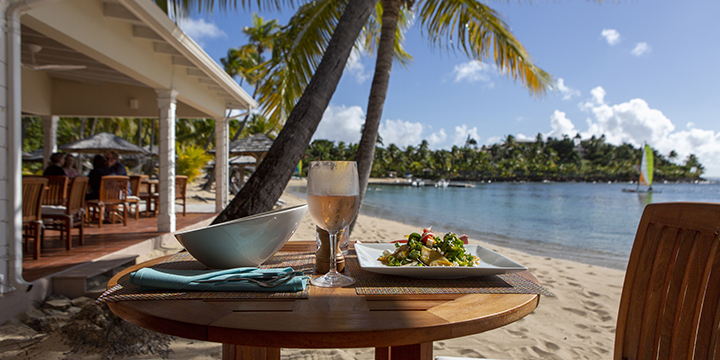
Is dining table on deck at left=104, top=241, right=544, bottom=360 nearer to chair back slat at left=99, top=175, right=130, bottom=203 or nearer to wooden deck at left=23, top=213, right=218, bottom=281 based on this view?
wooden deck at left=23, top=213, right=218, bottom=281

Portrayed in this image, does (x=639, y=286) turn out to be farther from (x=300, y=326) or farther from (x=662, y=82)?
(x=662, y=82)

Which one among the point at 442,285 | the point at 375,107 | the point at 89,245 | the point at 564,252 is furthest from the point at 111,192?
the point at 564,252

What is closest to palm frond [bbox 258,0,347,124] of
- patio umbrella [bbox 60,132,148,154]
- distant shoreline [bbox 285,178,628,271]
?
patio umbrella [bbox 60,132,148,154]

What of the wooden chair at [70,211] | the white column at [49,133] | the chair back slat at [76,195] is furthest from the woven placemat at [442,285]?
the white column at [49,133]

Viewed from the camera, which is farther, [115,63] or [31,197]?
[115,63]

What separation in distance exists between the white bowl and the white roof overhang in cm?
342

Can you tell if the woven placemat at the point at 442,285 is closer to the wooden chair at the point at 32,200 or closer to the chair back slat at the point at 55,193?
the wooden chair at the point at 32,200

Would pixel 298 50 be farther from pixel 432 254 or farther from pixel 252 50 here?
pixel 252 50

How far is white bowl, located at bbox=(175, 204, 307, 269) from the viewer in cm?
84

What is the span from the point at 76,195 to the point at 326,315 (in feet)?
17.3

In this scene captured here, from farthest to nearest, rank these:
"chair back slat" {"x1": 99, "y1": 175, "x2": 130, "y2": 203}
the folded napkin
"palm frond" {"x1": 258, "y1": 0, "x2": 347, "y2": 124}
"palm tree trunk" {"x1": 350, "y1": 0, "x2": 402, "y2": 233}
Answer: "chair back slat" {"x1": 99, "y1": 175, "x2": 130, "y2": 203}, "palm frond" {"x1": 258, "y1": 0, "x2": 347, "y2": 124}, "palm tree trunk" {"x1": 350, "y1": 0, "x2": 402, "y2": 233}, the folded napkin

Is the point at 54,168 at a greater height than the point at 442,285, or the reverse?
the point at 54,168

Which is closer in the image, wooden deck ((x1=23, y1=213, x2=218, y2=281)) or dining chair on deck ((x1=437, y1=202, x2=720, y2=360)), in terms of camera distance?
dining chair on deck ((x1=437, y1=202, x2=720, y2=360))

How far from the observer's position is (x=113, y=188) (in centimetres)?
576
